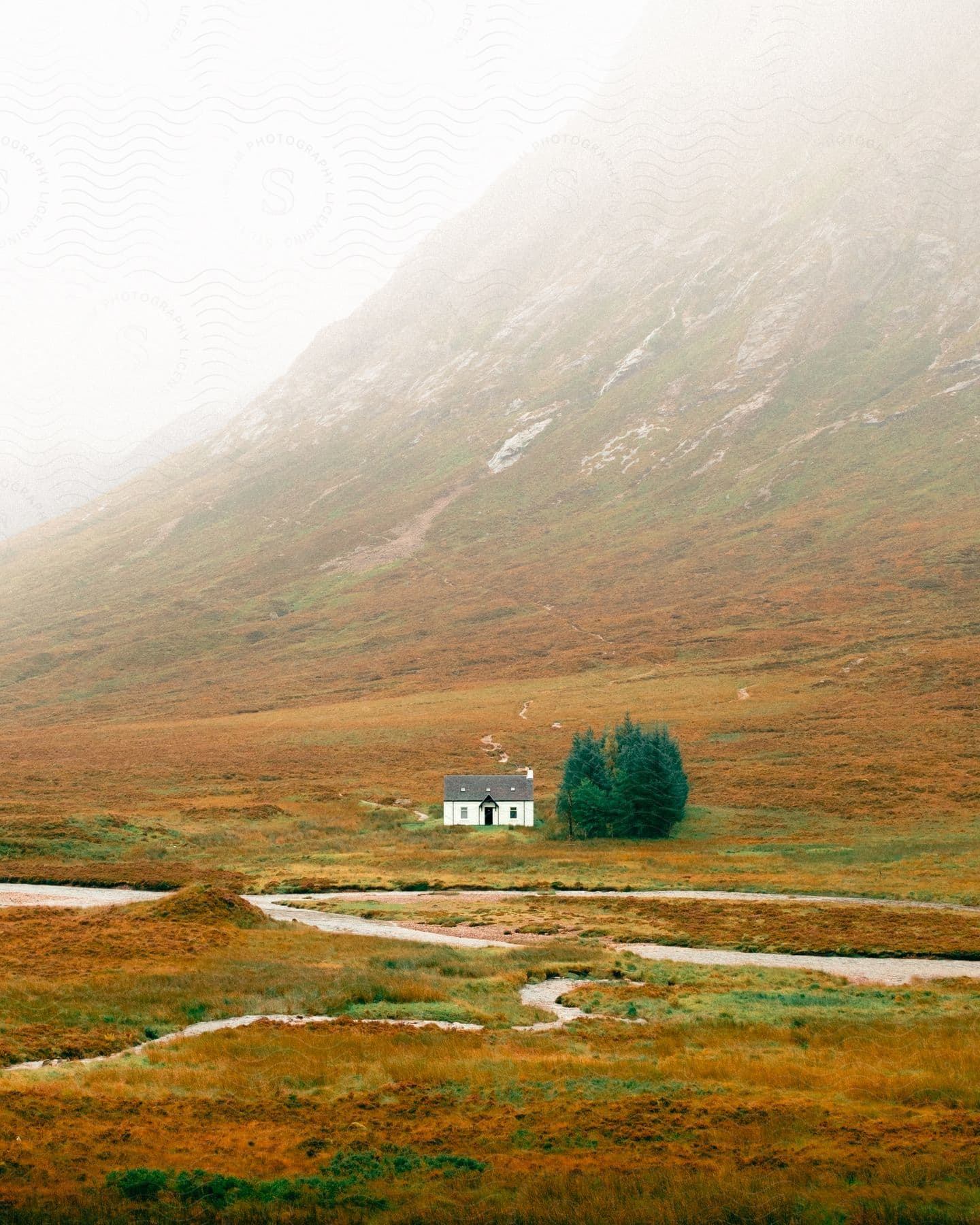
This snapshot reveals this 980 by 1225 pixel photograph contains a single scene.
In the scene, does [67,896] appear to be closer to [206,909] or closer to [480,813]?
[206,909]

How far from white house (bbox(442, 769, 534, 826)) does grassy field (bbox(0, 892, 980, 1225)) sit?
59.2 metres

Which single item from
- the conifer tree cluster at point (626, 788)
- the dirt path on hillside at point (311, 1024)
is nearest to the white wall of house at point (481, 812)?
the conifer tree cluster at point (626, 788)

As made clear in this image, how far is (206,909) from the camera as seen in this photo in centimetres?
4619

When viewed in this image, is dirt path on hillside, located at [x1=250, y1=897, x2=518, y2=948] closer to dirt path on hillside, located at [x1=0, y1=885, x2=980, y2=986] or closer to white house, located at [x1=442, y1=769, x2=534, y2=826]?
dirt path on hillside, located at [x1=0, y1=885, x2=980, y2=986]

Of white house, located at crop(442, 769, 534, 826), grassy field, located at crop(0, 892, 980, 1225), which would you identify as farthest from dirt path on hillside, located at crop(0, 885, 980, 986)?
white house, located at crop(442, 769, 534, 826)

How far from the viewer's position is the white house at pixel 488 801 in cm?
9744

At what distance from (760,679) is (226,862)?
11217 centimetres

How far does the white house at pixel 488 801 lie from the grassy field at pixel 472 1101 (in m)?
59.2

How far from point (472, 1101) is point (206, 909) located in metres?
28.0

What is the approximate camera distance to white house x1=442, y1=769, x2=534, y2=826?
9744 centimetres

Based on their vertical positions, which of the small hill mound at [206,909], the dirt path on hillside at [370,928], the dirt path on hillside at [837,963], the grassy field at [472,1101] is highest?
the small hill mound at [206,909]

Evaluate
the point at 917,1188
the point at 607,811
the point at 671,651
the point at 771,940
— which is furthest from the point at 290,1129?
the point at 671,651

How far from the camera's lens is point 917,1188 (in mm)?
16203

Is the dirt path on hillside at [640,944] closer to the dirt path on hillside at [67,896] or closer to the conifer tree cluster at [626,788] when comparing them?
the dirt path on hillside at [67,896]
